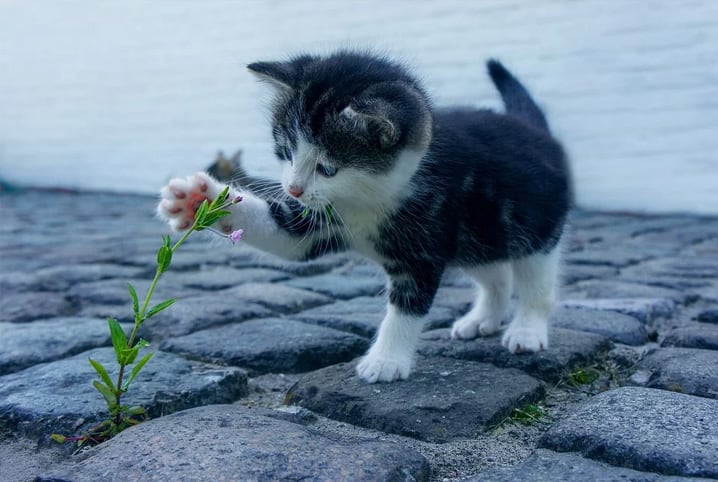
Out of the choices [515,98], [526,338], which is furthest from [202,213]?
[515,98]

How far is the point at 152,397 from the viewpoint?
1773 mm

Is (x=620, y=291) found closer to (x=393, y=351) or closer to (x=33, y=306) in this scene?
(x=393, y=351)

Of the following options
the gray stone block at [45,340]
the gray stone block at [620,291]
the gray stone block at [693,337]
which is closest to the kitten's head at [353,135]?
the gray stone block at [45,340]

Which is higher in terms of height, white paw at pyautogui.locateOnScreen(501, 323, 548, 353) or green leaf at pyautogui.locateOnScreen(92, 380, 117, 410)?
white paw at pyautogui.locateOnScreen(501, 323, 548, 353)

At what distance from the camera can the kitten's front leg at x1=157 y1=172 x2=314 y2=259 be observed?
1985mm

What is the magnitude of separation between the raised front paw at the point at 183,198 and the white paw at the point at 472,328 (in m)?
0.97

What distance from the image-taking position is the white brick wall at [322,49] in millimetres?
6391

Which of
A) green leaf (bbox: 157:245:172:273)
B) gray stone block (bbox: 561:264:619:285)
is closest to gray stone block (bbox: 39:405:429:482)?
green leaf (bbox: 157:245:172:273)

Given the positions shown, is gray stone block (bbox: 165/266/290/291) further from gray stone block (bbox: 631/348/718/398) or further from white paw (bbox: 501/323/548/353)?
gray stone block (bbox: 631/348/718/398)

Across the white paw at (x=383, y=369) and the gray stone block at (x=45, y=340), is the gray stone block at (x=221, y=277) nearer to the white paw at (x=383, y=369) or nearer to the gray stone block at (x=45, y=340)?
the gray stone block at (x=45, y=340)

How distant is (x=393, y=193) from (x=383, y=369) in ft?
1.56

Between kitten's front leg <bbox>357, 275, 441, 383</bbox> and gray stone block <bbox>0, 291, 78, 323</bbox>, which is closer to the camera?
kitten's front leg <bbox>357, 275, 441, 383</bbox>

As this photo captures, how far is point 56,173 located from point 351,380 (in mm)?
9380

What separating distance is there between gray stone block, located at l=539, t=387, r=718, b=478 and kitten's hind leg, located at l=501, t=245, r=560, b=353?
0.52 meters
